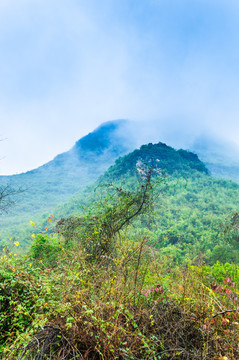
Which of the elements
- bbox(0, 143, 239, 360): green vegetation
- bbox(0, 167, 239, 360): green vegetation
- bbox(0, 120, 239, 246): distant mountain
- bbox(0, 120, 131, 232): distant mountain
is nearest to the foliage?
bbox(0, 143, 239, 360): green vegetation

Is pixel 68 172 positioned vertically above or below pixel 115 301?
above

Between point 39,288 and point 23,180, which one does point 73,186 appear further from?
point 39,288

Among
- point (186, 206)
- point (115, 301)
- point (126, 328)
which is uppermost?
point (115, 301)

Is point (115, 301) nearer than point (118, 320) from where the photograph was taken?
No

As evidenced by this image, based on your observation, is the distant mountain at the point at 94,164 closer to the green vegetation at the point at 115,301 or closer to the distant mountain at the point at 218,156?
the distant mountain at the point at 218,156

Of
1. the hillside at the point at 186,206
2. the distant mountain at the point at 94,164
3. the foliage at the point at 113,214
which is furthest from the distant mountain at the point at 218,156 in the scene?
the foliage at the point at 113,214

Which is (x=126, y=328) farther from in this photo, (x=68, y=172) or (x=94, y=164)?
(x=94, y=164)

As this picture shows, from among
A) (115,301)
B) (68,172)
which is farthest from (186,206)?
(68,172)

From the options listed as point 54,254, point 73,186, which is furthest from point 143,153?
point 54,254

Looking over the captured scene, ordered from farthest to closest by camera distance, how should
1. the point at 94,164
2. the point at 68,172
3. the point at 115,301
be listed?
the point at 94,164, the point at 68,172, the point at 115,301

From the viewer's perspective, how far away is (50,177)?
74.1 metres

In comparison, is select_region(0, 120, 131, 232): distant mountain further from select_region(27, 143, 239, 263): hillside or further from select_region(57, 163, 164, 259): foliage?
select_region(57, 163, 164, 259): foliage

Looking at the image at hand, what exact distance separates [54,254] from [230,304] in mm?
5410

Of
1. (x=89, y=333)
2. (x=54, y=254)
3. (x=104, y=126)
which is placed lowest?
(x=54, y=254)
